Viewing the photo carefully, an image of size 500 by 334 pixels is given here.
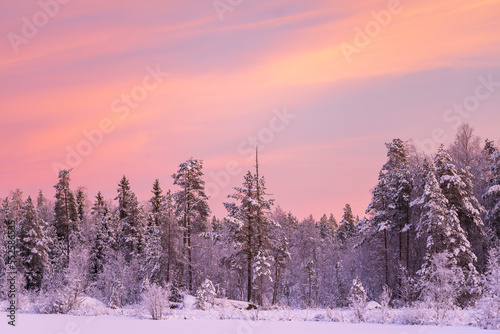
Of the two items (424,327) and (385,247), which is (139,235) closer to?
(385,247)

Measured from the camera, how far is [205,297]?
34.5m

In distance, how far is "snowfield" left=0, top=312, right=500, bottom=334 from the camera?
16.9 meters

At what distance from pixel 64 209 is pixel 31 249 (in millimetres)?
9814

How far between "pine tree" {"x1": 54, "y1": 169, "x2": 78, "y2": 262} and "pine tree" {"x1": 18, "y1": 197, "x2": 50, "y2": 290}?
7.33 m

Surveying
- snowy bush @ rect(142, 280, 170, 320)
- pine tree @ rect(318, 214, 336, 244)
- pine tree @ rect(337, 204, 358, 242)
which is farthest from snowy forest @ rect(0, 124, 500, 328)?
pine tree @ rect(318, 214, 336, 244)

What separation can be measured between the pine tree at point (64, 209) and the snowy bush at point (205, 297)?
3187cm


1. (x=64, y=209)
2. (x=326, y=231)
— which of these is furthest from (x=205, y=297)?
(x=326, y=231)

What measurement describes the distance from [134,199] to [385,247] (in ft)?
107

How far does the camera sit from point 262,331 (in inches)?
696

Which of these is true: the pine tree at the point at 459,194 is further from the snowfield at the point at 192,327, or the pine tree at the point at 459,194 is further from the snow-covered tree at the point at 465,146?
the snowfield at the point at 192,327

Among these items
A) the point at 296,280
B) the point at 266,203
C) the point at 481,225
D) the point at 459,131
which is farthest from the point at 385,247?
the point at 296,280

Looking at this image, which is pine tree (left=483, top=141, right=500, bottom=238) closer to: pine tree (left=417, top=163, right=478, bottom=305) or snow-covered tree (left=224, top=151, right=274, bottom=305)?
pine tree (left=417, top=163, right=478, bottom=305)

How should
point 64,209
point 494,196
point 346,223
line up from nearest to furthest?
1. point 494,196
2. point 64,209
3. point 346,223

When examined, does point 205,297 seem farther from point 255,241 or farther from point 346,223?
point 346,223
